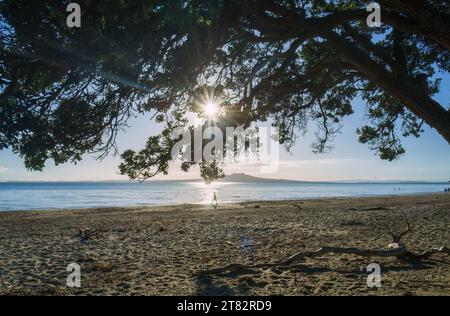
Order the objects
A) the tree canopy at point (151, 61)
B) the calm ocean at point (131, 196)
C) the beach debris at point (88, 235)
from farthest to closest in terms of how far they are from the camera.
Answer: the calm ocean at point (131, 196) → the beach debris at point (88, 235) → the tree canopy at point (151, 61)

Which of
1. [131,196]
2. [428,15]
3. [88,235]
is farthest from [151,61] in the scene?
[131,196]

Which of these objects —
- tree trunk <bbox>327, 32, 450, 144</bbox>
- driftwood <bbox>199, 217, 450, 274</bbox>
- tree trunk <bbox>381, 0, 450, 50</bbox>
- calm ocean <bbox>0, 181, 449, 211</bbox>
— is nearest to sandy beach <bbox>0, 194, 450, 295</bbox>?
driftwood <bbox>199, 217, 450, 274</bbox>

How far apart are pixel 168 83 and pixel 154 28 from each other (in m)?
1.00

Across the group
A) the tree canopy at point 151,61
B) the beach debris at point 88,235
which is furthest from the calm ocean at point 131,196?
the tree canopy at point 151,61

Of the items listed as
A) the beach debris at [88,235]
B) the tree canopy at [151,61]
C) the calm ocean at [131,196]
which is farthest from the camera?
the calm ocean at [131,196]

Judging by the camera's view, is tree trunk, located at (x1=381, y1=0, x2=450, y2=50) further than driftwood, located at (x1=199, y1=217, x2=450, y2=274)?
No

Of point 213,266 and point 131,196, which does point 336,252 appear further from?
point 131,196

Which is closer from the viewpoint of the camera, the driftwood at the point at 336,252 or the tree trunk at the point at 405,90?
the tree trunk at the point at 405,90

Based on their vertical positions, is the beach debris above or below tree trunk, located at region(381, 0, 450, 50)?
below

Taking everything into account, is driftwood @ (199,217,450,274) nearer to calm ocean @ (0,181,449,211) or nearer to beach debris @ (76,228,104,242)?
beach debris @ (76,228,104,242)

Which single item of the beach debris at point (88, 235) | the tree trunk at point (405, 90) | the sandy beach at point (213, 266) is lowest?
the beach debris at point (88, 235)

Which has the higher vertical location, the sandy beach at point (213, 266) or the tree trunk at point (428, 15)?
the tree trunk at point (428, 15)

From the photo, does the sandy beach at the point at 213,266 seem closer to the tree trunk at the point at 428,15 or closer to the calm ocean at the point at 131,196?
the tree trunk at the point at 428,15
